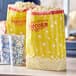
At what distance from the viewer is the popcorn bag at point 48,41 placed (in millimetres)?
809

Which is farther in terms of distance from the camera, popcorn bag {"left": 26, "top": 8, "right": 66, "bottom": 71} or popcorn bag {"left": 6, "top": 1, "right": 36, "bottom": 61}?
popcorn bag {"left": 6, "top": 1, "right": 36, "bottom": 61}

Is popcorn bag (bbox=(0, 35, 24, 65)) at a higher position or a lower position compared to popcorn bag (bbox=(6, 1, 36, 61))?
lower

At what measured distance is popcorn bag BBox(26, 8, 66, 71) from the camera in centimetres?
81

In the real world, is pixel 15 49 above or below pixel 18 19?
below

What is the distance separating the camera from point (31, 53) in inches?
32.7

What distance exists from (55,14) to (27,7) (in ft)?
0.51

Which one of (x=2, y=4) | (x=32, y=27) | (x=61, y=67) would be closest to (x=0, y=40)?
(x=32, y=27)

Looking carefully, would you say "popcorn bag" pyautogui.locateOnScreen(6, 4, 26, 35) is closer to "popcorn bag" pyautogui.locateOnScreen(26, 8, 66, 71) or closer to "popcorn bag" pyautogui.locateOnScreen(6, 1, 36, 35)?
"popcorn bag" pyautogui.locateOnScreen(6, 1, 36, 35)

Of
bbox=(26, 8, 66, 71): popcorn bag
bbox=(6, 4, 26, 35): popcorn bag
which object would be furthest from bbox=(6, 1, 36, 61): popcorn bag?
bbox=(26, 8, 66, 71): popcorn bag

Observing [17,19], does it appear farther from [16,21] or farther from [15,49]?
[15,49]

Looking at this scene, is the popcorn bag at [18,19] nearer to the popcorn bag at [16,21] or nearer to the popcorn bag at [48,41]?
the popcorn bag at [16,21]

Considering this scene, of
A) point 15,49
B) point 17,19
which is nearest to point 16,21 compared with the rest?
point 17,19

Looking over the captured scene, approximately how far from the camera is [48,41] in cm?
82

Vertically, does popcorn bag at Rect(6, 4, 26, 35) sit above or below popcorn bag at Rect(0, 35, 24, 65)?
above
